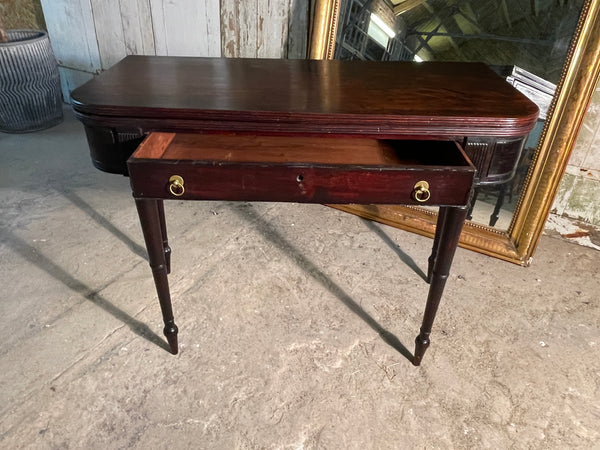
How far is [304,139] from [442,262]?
0.56m

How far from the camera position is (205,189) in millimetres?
1095

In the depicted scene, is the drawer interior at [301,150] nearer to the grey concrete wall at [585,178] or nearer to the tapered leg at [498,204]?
the tapered leg at [498,204]

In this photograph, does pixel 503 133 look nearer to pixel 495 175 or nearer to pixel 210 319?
pixel 495 175

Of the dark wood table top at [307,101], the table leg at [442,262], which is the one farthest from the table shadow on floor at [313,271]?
the dark wood table top at [307,101]

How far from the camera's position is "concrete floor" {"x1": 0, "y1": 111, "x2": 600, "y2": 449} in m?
1.25

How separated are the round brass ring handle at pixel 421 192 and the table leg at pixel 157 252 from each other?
68cm

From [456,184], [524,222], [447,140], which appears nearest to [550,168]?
[524,222]

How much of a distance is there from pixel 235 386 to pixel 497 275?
47.2 inches

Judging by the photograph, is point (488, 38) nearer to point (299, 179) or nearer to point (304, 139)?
point (304, 139)

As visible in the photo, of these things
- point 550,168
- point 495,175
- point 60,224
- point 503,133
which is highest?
point 503,133

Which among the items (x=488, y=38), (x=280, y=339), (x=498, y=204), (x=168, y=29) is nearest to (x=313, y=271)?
(x=280, y=339)

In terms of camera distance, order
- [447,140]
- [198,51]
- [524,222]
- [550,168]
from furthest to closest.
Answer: [198,51], [524,222], [550,168], [447,140]

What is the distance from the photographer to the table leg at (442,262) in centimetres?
115

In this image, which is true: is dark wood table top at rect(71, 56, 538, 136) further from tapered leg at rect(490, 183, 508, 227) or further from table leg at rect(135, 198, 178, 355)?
tapered leg at rect(490, 183, 508, 227)
